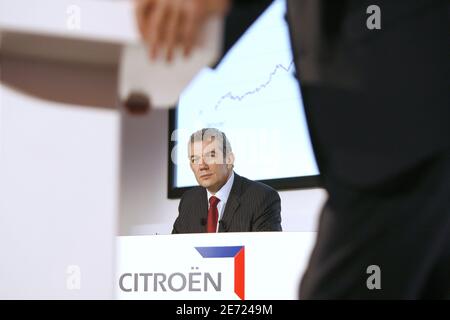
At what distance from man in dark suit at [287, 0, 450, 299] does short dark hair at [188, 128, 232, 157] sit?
249mm

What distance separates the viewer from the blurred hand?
1283 millimetres

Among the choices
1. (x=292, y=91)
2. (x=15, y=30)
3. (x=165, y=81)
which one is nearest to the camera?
(x=15, y=30)

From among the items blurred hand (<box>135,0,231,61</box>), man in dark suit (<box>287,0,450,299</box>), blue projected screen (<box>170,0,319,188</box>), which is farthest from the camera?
blue projected screen (<box>170,0,319,188</box>)

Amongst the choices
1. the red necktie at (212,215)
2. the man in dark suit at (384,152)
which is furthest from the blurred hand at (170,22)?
the red necktie at (212,215)

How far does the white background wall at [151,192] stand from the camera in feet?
4.99

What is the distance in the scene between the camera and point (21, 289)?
158 centimetres

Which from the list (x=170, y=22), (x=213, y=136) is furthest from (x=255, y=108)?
(x=170, y=22)

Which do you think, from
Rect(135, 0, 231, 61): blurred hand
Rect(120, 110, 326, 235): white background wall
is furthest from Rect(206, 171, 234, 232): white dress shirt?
Rect(135, 0, 231, 61): blurred hand

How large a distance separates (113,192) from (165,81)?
0.32m

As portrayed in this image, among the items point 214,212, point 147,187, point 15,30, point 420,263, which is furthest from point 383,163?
point 15,30

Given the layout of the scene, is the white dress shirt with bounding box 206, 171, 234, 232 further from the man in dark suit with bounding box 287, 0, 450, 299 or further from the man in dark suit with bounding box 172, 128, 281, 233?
the man in dark suit with bounding box 287, 0, 450, 299

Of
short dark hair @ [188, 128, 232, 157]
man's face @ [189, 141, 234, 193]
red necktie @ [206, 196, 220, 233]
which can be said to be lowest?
red necktie @ [206, 196, 220, 233]

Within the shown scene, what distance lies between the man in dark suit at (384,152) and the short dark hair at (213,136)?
0.25 meters
